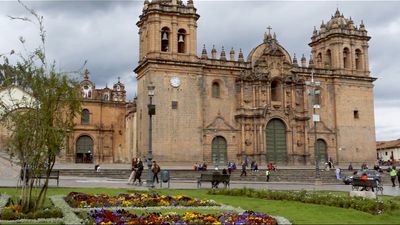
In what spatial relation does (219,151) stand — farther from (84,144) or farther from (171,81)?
(84,144)

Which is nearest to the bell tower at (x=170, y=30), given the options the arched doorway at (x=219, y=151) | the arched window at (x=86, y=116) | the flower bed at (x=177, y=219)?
the arched doorway at (x=219, y=151)

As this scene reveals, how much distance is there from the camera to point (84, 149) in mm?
55344

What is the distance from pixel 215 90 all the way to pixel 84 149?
19.4m

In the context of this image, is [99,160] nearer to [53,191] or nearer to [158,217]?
[53,191]

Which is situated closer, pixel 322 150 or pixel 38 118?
pixel 38 118

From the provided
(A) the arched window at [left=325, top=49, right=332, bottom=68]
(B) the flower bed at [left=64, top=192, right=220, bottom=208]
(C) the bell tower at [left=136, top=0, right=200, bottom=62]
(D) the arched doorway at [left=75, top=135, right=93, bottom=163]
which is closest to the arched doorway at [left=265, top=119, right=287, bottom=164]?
(A) the arched window at [left=325, top=49, right=332, bottom=68]

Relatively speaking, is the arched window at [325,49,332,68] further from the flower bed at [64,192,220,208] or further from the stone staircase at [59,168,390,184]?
the flower bed at [64,192,220,208]

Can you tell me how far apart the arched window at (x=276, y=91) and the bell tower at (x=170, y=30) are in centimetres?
817

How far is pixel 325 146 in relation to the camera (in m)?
46.7

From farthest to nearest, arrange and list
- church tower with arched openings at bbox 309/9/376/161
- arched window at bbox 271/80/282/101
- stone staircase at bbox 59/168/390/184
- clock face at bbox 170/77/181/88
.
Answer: church tower with arched openings at bbox 309/9/376/161 < arched window at bbox 271/80/282/101 < clock face at bbox 170/77/181/88 < stone staircase at bbox 59/168/390/184

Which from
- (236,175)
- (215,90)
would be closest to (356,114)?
(215,90)

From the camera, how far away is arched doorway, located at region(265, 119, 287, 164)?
145 ft

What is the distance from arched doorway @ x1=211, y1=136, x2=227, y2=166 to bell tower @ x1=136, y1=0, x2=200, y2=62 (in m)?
7.32

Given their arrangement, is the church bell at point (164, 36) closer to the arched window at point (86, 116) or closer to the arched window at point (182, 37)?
the arched window at point (182, 37)
